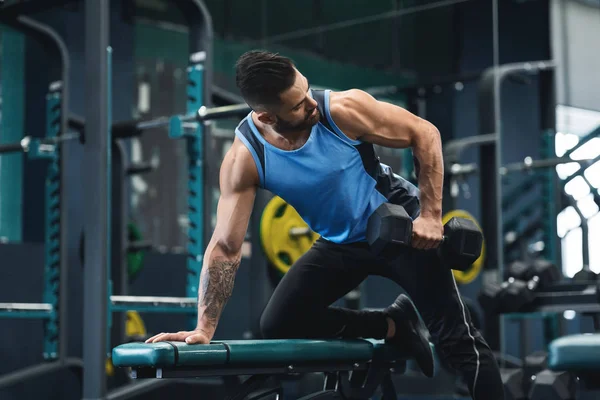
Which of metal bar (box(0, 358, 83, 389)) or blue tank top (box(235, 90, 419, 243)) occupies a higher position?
blue tank top (box(235, 90, 419, 243))

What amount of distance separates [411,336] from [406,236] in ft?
1.78

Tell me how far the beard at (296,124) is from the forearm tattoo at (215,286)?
42cm

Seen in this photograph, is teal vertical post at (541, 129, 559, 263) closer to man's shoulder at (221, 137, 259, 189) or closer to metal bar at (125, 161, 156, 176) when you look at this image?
metal bar at (125, 161, 156, 176)

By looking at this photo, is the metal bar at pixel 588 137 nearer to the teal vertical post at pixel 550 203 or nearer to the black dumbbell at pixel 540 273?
the teal vertical post at pixel 550 203

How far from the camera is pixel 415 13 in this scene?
5.11 metres

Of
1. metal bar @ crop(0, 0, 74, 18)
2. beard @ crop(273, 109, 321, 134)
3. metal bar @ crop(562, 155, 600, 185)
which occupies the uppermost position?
metal bar @ crop(0, 0, 74, 18)

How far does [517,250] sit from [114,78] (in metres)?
3.33

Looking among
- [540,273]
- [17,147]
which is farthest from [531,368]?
[17,147]

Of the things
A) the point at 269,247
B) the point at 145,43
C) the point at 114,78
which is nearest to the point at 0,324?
the point at 269,247

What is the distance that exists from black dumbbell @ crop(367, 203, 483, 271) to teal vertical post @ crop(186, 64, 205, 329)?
5.29ft

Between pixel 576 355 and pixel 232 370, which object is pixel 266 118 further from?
pixel 576 355

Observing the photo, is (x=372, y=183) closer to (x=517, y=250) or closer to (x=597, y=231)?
(x=597, y=231)

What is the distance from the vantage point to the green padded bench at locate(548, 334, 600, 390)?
5.49 ft

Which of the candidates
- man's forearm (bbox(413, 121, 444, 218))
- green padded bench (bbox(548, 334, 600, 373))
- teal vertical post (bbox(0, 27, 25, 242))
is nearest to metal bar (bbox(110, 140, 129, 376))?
teal vertical post (bbox(0, 27, 25, 242))
